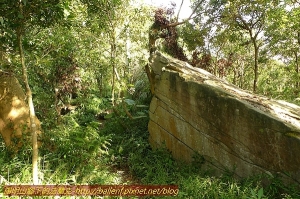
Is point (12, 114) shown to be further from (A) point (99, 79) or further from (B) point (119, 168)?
(A) point (99, 79)

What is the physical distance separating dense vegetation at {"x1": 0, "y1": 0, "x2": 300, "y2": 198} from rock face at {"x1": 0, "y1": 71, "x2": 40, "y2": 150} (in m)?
0.27

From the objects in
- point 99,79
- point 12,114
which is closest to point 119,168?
point 12,114

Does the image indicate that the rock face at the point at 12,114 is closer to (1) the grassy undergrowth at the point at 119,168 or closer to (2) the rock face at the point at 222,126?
(1) the grassy undergrowth at the point at 119,168

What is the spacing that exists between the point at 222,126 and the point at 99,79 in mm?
8559

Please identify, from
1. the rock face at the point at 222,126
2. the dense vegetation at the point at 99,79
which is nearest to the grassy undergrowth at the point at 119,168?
the dense vegetation at the point at 99,79

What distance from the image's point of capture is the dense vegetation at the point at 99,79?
13.2ft

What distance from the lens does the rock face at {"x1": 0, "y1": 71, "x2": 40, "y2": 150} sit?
4699 mm

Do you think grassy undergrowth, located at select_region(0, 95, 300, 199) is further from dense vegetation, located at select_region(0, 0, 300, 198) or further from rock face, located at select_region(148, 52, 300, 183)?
rock face, located at select_region(148, 52, 300, 183)

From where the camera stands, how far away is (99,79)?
1201cm

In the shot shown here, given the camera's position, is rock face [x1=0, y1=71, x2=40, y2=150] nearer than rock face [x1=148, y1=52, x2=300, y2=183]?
No

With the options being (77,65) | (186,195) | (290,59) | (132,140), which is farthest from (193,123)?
(290,59)

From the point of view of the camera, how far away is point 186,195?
13.8 feet

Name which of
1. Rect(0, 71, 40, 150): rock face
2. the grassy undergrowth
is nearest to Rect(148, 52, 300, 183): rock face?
the grassy undergrowth

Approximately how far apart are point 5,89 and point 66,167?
2146mm
